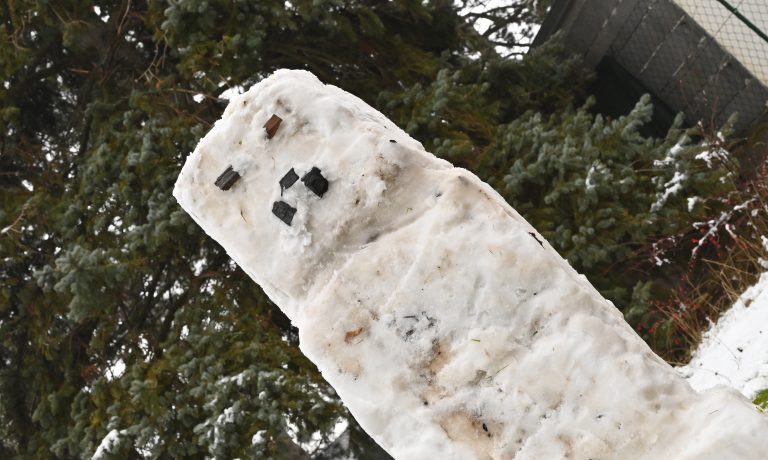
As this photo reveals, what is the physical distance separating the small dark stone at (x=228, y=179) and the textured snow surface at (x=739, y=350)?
345 cm

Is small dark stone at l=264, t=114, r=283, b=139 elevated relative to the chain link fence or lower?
lower

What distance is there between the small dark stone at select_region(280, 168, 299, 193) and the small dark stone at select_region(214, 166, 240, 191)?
0.69ft

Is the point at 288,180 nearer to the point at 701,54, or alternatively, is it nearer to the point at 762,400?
the point at 762,400

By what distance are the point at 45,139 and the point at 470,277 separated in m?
6.36

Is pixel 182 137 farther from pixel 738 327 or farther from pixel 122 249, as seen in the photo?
pixel 738 327

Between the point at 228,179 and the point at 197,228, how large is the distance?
2.92 meters

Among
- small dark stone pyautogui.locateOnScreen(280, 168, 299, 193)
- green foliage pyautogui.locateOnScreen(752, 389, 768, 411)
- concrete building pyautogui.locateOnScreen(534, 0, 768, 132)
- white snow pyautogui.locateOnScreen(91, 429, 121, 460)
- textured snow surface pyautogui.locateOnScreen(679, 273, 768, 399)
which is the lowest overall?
white snow pyautogui.locateOnScreen(91, 429, 121, 460)

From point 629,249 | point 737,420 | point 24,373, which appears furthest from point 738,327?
point 24,373

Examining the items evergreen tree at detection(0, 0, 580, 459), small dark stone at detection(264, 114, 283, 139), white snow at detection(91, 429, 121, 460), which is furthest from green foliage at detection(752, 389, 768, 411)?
white snow at detection(91, 429, 121, 460)

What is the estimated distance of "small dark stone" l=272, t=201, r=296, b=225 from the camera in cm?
287

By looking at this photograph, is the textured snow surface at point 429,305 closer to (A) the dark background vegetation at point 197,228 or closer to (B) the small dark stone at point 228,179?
(B) the small dark stone at point 228,179

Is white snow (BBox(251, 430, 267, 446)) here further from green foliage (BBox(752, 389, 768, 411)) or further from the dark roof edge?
the dark roof edge

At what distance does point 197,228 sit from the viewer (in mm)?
5754

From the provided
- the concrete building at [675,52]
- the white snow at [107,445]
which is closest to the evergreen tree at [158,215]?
the white snow at [107,445]
